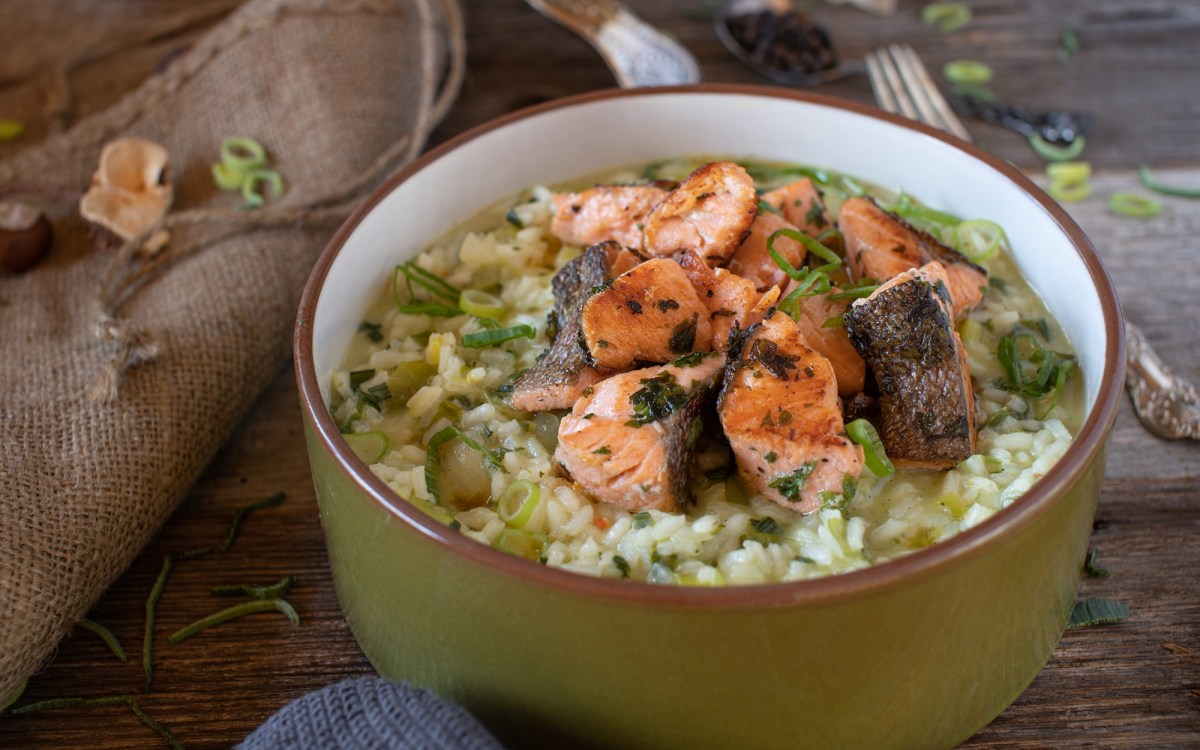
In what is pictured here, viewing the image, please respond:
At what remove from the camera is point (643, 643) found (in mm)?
2221

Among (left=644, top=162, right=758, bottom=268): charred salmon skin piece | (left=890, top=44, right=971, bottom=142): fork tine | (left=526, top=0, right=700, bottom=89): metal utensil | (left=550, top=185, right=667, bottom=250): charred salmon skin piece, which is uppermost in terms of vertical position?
(left=644, top=162, right=758, bottom=268): charred salmon skin piece

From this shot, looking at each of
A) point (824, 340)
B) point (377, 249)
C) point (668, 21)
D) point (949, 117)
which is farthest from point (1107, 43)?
point (377, 249)

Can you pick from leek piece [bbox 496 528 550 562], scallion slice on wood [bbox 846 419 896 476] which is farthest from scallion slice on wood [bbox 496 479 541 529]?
scallion slice on wood [bbox 846 419 896 476]

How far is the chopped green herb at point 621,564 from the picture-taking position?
2.45 m

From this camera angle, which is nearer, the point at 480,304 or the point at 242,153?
the point at 480,304

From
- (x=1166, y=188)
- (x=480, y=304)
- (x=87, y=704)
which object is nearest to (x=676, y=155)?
(x=480, y=304)

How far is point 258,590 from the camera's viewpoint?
307cm

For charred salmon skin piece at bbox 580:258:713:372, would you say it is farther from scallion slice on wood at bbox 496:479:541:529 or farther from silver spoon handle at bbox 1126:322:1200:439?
silver spoon handle at bbox 1126:322:1200:439

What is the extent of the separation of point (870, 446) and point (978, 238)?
1.00m

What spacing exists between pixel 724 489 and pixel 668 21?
3.32 metres

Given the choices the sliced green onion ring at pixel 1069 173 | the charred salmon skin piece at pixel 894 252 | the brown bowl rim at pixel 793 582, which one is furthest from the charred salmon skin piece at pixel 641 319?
the sliced green onion ring at pixel 1069 173

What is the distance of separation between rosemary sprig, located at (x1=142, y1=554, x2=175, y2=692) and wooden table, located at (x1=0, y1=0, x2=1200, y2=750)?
22mm

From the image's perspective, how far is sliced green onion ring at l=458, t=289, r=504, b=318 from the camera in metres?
3.18

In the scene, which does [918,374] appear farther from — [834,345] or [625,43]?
[625,43]
